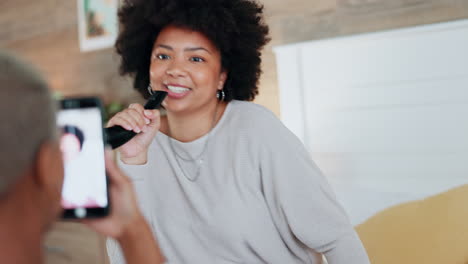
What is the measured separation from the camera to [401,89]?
1.49 m

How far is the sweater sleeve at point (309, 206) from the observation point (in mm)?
1023

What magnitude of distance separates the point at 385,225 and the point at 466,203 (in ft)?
0.77

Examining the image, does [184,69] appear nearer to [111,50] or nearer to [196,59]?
[196,59]

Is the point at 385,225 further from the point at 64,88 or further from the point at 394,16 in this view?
the point at 64,88

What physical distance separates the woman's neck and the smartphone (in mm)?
708

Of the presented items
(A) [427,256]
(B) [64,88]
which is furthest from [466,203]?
(B) [64,88]

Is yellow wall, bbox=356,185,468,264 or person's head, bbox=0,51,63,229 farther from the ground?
person's head, bbox=0,51,63,229

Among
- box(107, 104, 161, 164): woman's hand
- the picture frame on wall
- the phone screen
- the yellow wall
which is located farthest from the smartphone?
the picture frame on wall

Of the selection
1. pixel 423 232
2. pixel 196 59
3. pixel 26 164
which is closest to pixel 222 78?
pixel 196 59

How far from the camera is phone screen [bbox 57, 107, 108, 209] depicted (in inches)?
18.4

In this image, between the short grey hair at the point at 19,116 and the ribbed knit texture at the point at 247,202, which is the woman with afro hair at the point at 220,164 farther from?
the short grey hair at the point at 19,116

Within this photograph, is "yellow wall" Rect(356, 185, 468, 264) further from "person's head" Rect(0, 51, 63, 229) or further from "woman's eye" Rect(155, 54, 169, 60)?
"person's head" Rect(0, 51, 63, 229)

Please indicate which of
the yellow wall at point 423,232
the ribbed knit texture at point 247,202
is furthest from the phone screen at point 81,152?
the yellow wall at point 423,232

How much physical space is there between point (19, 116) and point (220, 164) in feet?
2.62
